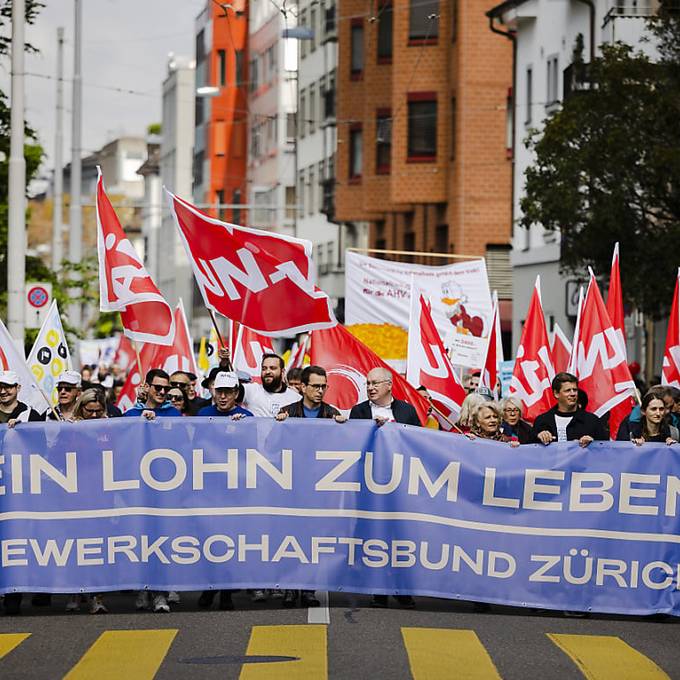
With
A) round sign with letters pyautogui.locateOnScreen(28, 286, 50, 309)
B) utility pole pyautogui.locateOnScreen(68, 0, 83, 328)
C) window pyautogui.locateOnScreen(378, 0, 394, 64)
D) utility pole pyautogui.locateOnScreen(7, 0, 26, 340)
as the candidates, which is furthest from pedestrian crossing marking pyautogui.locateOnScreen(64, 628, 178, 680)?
window pyautogui.locateOnScreen(378, 0, 394, 64)

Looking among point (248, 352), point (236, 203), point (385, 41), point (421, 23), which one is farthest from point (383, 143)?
point (236, 203)

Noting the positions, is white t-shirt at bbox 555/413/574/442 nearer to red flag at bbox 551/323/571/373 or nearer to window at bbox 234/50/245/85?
red flag at bbox 551/323/571/373

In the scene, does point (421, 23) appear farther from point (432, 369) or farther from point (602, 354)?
point (602, 354)

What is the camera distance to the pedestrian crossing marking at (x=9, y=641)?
11.8 meters

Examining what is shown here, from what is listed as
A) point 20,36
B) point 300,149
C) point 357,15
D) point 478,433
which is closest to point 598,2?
point 20,36

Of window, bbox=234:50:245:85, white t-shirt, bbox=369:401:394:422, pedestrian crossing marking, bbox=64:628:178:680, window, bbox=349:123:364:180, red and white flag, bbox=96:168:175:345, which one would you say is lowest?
pedestrian crossing marking, bbox=64:628:178:680

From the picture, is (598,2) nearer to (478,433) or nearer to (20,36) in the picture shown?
(20,36)

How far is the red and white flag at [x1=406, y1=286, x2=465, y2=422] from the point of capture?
2012cm

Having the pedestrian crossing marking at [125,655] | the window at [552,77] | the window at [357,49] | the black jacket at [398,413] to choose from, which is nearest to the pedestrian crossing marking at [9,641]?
the pedestrian crossing marking at [125,655]

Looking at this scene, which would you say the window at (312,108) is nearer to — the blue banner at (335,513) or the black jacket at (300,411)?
the black jacket at (300,411)

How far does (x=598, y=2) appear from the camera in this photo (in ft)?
125

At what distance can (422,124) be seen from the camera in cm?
5081

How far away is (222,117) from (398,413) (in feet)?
271

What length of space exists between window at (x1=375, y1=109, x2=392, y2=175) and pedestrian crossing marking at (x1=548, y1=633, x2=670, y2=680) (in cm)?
4165
